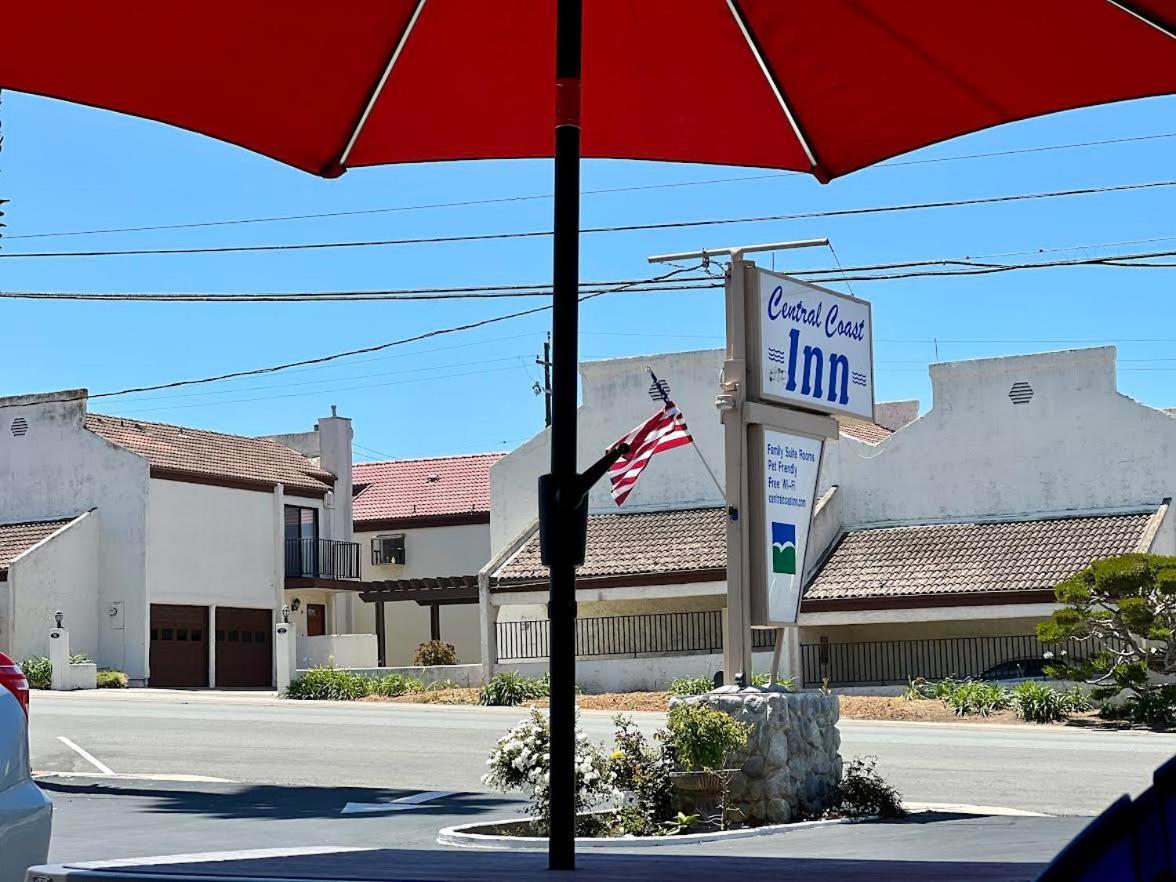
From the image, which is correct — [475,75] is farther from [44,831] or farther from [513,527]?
[513,527]

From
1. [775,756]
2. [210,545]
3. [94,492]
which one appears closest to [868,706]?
[775,756]

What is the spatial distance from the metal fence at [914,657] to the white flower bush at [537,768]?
21.6m

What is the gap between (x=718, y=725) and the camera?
14352mm

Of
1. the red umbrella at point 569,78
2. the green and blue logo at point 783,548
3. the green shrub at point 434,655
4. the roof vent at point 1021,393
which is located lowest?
the green shrub at point 434,655

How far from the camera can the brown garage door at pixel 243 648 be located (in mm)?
47000

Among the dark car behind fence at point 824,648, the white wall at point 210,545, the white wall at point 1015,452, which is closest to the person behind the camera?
the dark car behind fence at point 824,648

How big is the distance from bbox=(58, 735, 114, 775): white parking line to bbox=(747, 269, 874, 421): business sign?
33.5ft

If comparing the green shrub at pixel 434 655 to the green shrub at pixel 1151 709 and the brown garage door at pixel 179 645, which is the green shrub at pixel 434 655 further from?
the green shrub at pixel 1151 709

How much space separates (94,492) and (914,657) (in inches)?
905

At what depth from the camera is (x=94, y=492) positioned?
44.8m

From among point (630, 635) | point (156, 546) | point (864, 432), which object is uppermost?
point (864, 432)

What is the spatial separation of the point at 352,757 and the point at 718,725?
31.6 ft

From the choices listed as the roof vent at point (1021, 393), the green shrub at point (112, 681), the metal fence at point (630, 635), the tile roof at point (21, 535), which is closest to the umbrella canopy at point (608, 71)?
the metal fence at point (630, 635)

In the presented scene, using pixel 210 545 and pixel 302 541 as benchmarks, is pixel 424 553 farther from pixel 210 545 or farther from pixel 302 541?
pixel 210 545
